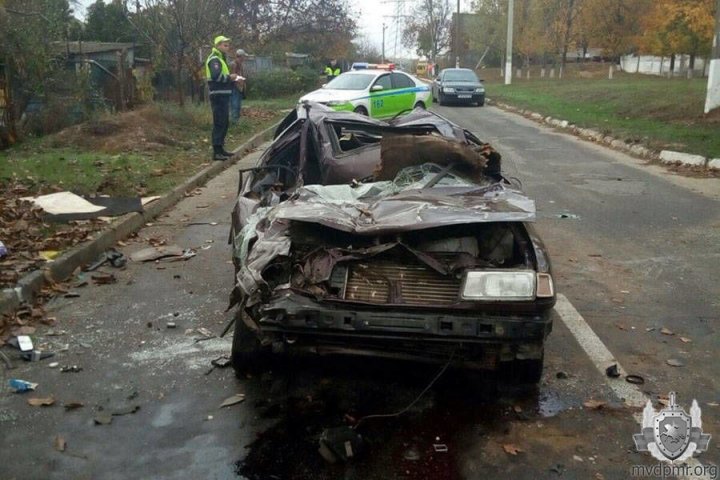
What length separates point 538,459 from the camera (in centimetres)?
355

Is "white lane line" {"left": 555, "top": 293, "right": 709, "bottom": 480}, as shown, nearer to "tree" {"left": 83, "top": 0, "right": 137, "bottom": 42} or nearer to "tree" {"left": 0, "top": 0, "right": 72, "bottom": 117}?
"tree" {"left": 0, "top": 0, "right": 72, "bottom": 117}

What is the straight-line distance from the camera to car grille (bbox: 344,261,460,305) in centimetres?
385

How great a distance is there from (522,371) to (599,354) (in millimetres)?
916

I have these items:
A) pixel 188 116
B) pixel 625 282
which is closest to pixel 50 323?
pixel 625 282

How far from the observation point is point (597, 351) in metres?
4.88

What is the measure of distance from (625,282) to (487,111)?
23339mm

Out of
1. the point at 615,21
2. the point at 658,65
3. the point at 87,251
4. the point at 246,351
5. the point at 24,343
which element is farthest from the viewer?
the point at 658,65

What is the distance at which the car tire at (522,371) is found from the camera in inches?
163

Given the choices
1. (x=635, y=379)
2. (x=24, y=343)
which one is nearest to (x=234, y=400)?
(x=24, y=343)

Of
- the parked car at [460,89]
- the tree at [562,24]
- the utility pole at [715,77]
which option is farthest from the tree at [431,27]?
the utility pole at [715,77]

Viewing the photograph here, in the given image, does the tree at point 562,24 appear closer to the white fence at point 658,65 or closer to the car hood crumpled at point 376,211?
the white fence at point 658,65

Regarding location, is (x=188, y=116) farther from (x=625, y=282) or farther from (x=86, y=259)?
(x=625, y=282)

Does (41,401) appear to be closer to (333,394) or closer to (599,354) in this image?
(333,394)

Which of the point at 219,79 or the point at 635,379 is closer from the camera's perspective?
the point at 635,379
